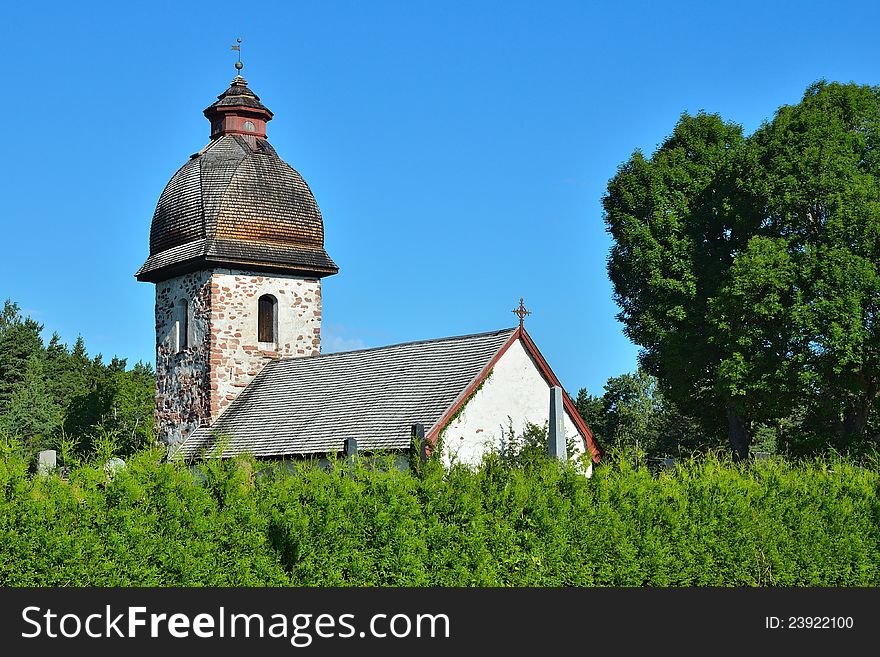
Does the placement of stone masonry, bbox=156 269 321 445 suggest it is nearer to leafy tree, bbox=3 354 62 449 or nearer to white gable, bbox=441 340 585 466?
white gable, bbox=441 340 585 466

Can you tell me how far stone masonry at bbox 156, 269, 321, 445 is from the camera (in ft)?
99.9

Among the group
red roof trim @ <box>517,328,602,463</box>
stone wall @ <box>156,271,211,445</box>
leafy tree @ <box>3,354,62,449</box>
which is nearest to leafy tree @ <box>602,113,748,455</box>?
red roof trim @ <box>517,328,602,463</box>

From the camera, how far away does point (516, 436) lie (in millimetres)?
24016

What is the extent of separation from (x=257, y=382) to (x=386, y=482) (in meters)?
16.9

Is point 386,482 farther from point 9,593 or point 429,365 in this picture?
point 429,365

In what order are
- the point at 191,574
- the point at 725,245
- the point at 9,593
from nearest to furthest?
1. the point at 9,593
2. the point at 191,574
3. the point at 725,245

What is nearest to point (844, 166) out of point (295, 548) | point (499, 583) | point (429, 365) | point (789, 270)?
point (789, 270)

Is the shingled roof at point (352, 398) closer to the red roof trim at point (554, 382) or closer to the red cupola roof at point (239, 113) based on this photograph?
the red roof trim at point (554, 382)

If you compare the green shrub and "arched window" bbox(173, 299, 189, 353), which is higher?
"arched window" bbox(173, 299, 189, 353)

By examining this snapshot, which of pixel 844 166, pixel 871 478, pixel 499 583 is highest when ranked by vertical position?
pixel 844 166

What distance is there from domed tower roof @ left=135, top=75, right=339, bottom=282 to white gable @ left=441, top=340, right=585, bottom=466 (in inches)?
364

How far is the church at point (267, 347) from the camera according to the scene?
24484mm

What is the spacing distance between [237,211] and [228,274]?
182cm

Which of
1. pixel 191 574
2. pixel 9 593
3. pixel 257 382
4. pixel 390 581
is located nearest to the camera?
pixel 9 593
